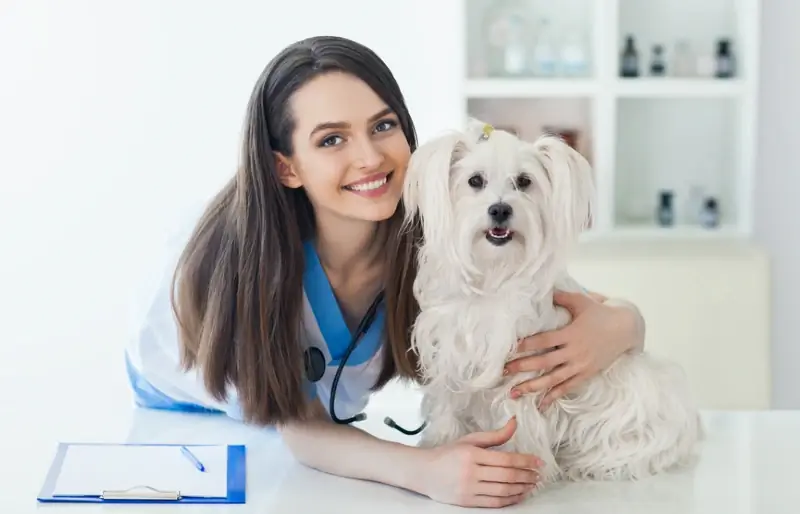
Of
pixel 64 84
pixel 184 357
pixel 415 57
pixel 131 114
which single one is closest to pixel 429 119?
pixel 415 57

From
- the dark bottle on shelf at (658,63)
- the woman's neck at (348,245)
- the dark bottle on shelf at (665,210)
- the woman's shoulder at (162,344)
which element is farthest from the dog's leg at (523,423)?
the dark bottle on shelf at (658,63)

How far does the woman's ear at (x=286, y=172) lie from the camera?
1.68 meters

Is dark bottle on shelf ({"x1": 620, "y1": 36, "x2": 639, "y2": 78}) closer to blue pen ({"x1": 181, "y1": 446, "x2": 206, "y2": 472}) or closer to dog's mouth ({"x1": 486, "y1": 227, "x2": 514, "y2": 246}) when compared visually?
dog's mouth ({"x1": 486, "y1": 227, "x2": 514, "y2": 246})

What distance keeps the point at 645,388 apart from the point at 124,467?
0.82 m

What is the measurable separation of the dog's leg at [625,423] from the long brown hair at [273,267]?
0.95ft

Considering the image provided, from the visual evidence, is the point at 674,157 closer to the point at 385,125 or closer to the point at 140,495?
the point at 385,125

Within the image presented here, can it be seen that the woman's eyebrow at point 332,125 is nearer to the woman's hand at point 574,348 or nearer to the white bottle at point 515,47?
the woman's hand at point 574,348

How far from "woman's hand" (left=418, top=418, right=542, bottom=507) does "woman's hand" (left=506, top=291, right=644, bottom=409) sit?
0.08 metres

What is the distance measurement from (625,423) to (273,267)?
1.95 ft

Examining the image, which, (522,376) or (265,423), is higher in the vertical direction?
(522,376)

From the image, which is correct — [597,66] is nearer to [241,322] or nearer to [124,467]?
[241,322]

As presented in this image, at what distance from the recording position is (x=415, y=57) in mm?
3143

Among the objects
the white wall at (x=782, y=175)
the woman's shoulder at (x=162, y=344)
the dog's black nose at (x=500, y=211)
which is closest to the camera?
the dog's black nose at (x=500, y=211)

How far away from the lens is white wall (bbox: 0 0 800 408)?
3084 mm
